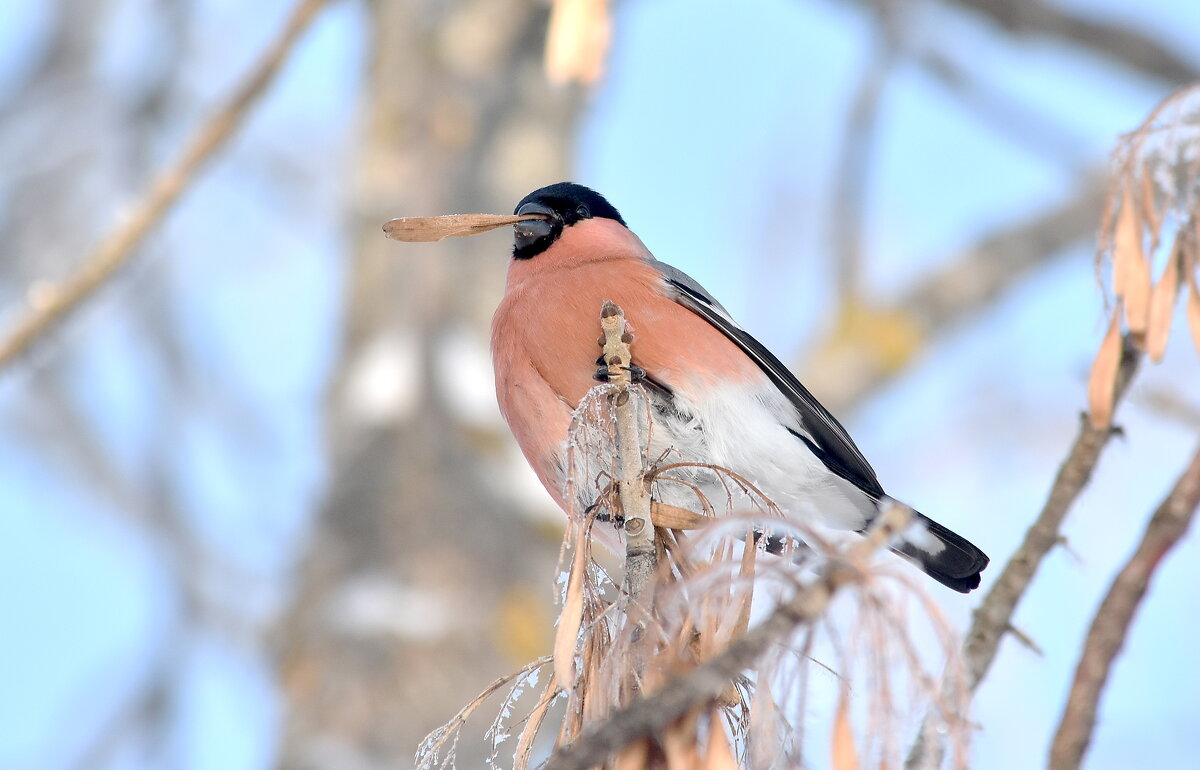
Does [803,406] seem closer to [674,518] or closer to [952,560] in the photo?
[952,560]

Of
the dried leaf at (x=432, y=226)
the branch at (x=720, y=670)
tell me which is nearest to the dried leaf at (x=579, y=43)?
the dried leaf at (x=432, y=226)

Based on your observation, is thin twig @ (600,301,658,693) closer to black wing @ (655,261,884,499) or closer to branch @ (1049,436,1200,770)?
branch @ (1049,436,1200,770)

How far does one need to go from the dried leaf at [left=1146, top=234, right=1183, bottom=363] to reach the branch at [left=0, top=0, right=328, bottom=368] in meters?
2.00

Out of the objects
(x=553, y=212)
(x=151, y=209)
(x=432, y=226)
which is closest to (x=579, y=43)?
(x=432, y=226)

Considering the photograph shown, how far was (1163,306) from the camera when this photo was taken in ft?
4.17

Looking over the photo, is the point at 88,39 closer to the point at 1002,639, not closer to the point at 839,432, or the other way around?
the point at 839,432

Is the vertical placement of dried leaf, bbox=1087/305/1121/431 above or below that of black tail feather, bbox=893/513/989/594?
above

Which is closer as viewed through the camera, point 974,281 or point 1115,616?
point 1115,616

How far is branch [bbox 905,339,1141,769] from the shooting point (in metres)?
1.33

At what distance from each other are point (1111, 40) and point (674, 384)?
11.0 ft

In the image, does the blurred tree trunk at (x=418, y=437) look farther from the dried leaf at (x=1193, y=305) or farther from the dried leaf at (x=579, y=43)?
the dried leaf at (x=1193, y=305)


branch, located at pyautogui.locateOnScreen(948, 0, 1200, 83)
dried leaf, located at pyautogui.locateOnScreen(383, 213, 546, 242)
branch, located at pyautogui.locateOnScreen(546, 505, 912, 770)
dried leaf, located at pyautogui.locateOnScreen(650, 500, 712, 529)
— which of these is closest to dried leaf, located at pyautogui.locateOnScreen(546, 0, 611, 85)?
dried leaf, located at pyautogui.locateOnScreen(383, 213, 546, 242)

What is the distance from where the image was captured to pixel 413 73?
461cm

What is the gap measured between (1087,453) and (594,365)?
103 cm
